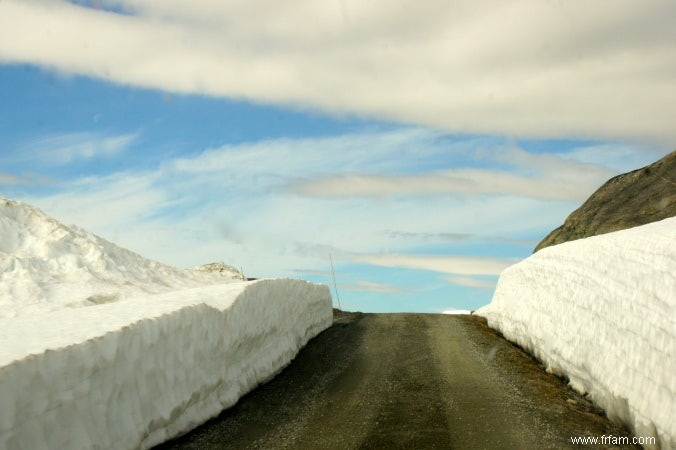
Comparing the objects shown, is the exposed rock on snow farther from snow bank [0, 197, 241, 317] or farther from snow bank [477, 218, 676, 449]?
snow bank [477, 218, 676, 449]

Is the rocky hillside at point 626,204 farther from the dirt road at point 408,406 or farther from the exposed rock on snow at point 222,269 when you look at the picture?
the dirt road at point 408,406

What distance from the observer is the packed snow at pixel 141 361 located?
254 inches

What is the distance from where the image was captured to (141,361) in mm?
8453

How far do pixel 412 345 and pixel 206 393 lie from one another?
292 inches

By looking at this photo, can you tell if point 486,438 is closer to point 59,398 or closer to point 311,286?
point 59,398

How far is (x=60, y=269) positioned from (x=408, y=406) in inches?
740

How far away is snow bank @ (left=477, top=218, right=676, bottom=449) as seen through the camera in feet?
27.1

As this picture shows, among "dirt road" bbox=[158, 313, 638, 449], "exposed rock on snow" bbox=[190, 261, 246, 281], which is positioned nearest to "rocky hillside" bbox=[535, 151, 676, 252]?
"exposed rock on snow" bbox=[190, 261, 246, 281]

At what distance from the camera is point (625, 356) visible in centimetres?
937

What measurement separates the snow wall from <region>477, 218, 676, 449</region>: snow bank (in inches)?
248

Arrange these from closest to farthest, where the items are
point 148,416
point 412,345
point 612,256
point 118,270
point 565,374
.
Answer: point 148,416, point 612,256, point 565,374, point 412,345, point 118,270

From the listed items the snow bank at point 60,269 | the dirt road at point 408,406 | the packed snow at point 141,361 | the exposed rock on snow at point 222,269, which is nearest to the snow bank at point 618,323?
the dirt road at point 408,406

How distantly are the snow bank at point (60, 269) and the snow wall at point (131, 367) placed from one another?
11.3 meters

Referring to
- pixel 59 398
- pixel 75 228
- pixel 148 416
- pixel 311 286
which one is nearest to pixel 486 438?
pixel 148 416
